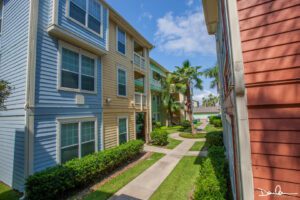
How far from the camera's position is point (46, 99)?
21.1ft

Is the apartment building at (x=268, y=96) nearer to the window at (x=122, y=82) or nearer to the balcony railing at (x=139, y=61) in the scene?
the window at (x=122, y=82)

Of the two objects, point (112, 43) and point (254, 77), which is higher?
point (112, 43)

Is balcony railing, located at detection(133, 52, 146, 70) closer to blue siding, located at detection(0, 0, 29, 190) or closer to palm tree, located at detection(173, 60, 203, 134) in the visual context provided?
palm tree, located at detection(173, 60, 203, 134)

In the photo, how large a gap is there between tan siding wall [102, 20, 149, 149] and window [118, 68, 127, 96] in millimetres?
361

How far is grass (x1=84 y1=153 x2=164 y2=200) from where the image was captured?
19.2 feet

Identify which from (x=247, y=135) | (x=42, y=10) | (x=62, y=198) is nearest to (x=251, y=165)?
(x=247, y=135)

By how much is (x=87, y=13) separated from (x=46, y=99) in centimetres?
504

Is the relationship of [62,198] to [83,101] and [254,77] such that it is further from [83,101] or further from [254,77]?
[254,77]

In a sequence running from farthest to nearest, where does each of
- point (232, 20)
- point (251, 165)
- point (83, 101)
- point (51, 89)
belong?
point (83, 101), point (51, 89), point (232, 20), point (251, 165)

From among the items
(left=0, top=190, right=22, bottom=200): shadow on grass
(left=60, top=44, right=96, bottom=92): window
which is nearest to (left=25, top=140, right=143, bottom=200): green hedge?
(left=0, top=190, right=22, bottom=200): shadow on grass

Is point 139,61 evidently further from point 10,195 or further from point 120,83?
point 10,195

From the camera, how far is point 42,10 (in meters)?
6.67

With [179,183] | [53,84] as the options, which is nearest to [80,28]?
[53,84]

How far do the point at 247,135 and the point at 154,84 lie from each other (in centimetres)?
2178
